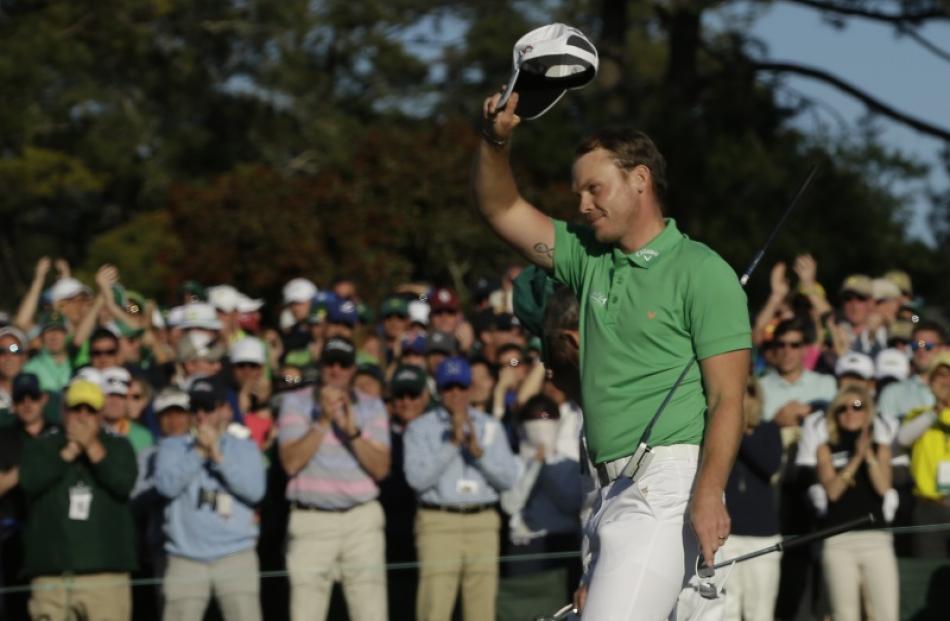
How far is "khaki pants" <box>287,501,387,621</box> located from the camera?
35.4 feet

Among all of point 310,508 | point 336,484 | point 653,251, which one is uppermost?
point 653,251

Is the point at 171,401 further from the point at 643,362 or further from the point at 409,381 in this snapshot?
the point at 643,362

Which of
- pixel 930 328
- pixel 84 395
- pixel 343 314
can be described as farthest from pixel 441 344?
pixel 930 328

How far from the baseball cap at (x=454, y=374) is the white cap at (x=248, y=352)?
145cm

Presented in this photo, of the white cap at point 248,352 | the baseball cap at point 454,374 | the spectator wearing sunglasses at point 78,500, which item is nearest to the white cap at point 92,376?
the spectator wearing sunglasses at point 78,500

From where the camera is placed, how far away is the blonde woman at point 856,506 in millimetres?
11367

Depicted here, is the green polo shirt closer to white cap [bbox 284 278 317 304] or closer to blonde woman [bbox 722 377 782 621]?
blonde woman [bbox 722 377 782 621]

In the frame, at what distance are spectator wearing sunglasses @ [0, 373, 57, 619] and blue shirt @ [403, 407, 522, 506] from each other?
2.16 metres

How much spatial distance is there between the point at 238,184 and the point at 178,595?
2184 cm

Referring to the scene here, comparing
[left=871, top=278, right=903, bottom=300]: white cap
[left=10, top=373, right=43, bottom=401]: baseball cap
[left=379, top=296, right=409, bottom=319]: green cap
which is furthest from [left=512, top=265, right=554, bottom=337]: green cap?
[left=871, top=278, right=903, bottom=300]: white cap

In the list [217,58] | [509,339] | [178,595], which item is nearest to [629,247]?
[178,595]

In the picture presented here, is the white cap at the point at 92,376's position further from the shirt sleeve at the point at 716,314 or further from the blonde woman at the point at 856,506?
the shirt sleeve at the point at 716,314

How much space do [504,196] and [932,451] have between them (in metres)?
6.23

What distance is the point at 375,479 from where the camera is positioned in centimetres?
1116
